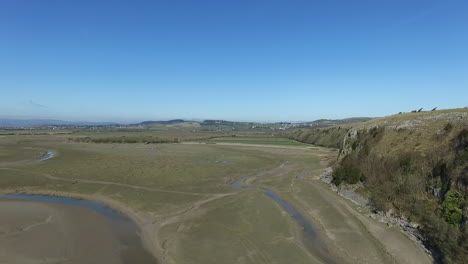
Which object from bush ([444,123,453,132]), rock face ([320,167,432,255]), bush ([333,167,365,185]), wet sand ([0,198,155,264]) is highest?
bush ([444,123,453,132])

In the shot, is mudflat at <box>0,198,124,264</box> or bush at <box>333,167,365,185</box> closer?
mudflat at <box>0,198,124,264</box>

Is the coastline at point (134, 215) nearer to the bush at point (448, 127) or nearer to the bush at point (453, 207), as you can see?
the bush at point (453, 207)

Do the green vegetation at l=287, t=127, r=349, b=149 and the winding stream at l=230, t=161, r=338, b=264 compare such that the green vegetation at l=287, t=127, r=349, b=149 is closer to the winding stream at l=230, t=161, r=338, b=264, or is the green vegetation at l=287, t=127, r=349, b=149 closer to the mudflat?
the winding stream at l=230, t=161, r=338, b=264

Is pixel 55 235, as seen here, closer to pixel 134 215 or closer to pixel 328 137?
pixel 134 215

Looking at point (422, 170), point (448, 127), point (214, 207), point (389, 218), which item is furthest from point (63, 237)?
point (448, 127)

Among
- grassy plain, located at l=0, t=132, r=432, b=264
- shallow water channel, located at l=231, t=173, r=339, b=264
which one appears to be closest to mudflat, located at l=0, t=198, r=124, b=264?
grassy plain, located at l=0, t=132, r=432, b=264

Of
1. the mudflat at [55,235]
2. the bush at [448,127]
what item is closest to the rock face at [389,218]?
the bush at [448,127]
